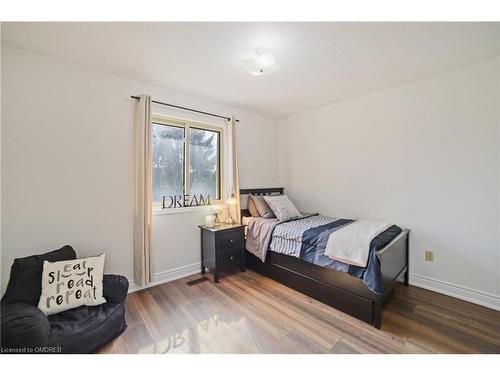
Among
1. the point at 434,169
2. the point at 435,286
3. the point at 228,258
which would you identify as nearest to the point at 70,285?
the point at 228,258

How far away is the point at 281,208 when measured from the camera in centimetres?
312

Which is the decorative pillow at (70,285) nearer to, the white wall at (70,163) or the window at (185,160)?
the white wall at (70,163)

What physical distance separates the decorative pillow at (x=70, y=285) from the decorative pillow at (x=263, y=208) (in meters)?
1.98

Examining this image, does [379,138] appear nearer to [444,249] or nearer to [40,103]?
[444,249]

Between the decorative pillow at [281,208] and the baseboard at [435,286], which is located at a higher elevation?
the decorative pillow at [281,208]

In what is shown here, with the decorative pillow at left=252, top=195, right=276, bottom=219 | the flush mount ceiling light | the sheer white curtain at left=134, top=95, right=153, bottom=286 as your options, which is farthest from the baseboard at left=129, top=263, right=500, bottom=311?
the flush mount ceiling light

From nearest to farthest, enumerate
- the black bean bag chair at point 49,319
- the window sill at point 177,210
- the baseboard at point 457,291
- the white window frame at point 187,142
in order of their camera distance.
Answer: the black bean bag chair at point 49,319, the baseboard at point 457,291, the window sill at point 177,210, the white window frame at point 187,142

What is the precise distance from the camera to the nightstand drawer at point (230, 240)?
2759 millimetres

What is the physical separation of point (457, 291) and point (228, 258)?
8.23 feet

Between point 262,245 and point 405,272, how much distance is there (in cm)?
172

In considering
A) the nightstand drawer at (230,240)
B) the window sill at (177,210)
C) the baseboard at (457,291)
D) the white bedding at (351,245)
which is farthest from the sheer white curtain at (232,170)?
the baseboard at (457,291)

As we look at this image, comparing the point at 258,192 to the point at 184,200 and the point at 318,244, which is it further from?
the point at 318,244
